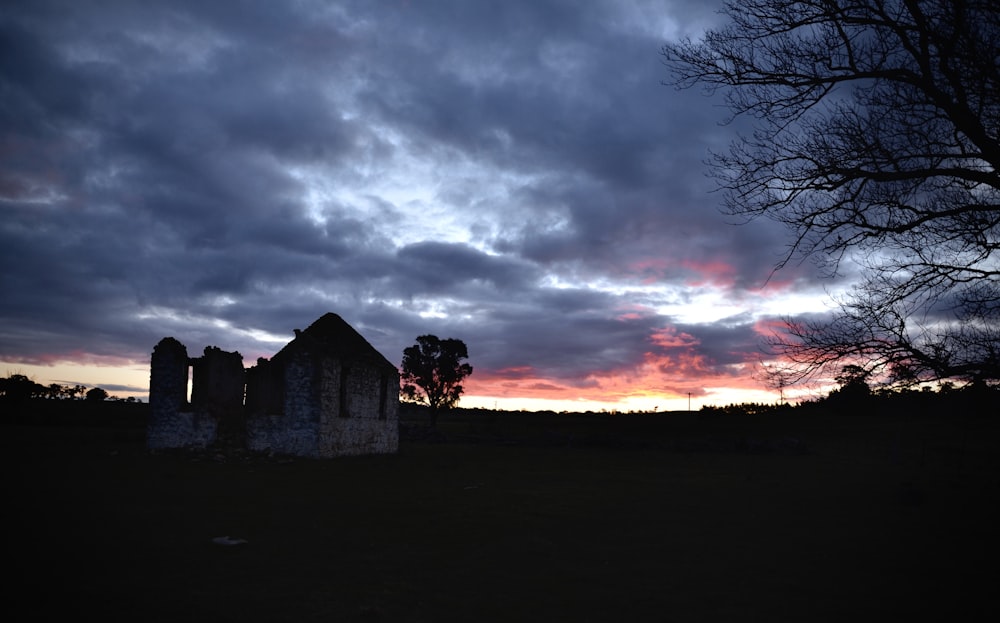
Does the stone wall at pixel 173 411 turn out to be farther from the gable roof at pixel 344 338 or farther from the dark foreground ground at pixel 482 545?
the gable roof at pixel 344 338

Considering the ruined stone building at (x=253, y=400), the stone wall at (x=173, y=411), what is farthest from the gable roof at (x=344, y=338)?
the stone wall at (x=173, y=411)

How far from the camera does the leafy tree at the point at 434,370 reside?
62572 millimetres

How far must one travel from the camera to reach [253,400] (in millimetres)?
25016

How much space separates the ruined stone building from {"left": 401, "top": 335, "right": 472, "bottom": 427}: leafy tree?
1443 inches

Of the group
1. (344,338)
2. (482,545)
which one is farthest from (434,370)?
(482,545)

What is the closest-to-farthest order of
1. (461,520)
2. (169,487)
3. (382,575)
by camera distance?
(382,575)
(461,520)
(169,487)

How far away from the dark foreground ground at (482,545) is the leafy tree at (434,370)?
40977 millimetres

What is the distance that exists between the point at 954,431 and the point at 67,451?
50.8 m

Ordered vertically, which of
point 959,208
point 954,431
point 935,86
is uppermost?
point 935,86

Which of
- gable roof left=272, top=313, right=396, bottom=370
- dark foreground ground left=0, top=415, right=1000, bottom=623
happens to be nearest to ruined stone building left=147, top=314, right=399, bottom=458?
gable roof left=272, top=313, right=396, bottom=370

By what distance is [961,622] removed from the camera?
649 centimetres

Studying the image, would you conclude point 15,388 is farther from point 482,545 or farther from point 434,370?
point 482,545

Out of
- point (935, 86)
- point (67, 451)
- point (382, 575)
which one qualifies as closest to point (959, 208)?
point (935, 86)

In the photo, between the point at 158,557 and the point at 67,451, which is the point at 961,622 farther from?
the point at 67,451
